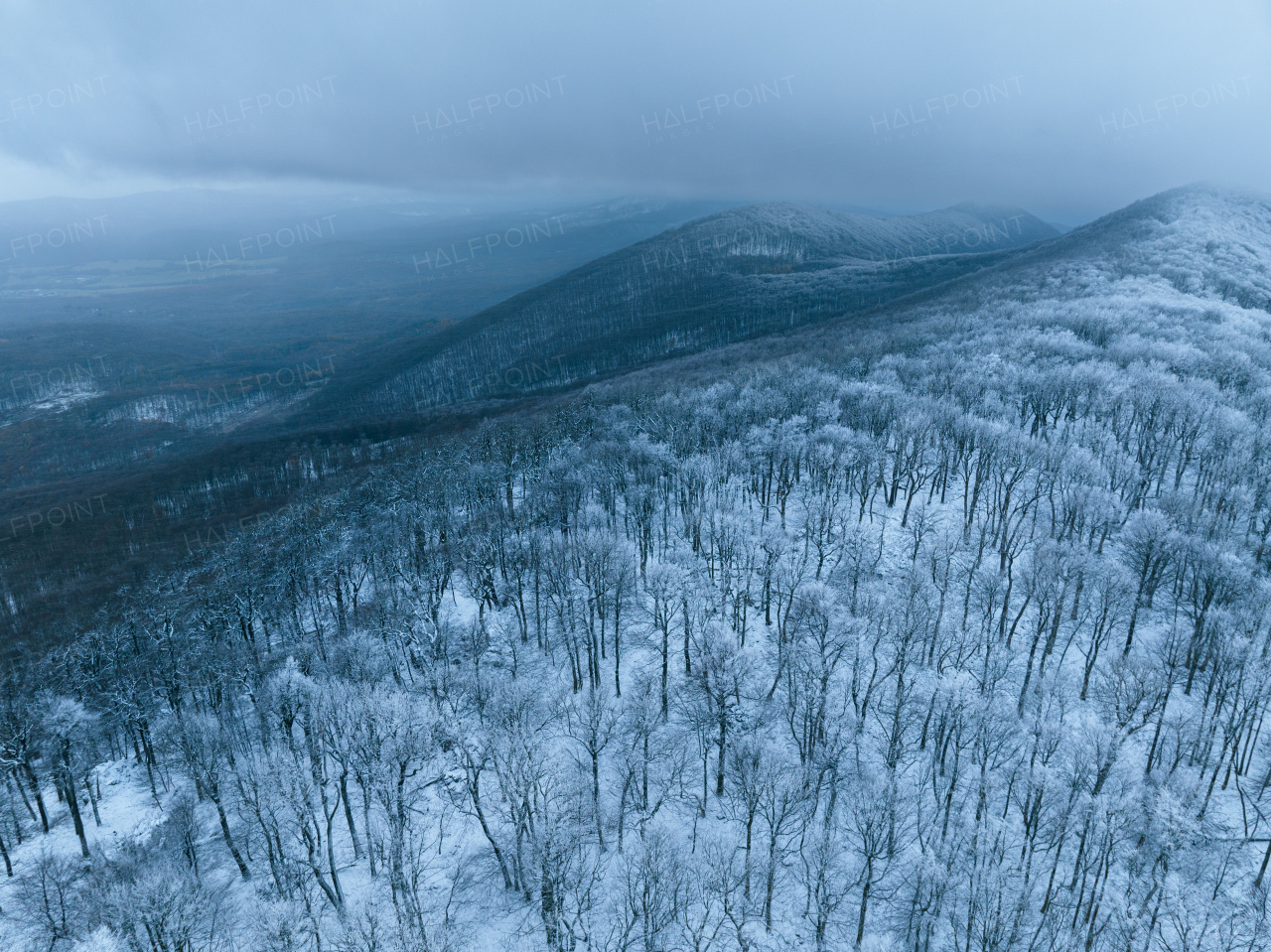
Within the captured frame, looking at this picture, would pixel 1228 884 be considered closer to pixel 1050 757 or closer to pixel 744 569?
pixel 1050 757

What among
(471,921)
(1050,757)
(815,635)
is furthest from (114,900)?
(1050,757)

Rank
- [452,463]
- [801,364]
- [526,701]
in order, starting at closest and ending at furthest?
[526,701] → [452,463] → [801,364]

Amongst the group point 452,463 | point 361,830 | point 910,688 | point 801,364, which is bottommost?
point 361,830

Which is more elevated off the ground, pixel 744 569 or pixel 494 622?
pixel 744 569

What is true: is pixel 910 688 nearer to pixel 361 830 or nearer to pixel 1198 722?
pixel 1198 722

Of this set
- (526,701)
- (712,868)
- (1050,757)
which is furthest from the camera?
(526,701)

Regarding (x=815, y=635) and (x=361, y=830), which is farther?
(x=815, y=635)
